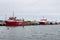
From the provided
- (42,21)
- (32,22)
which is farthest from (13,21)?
(32,22)

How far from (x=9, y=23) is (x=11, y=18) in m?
6.75

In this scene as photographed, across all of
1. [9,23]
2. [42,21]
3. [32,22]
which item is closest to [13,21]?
[9,23]

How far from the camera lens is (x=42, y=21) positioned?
16825cm

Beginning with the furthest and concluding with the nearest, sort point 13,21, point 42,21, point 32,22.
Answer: point 32,22, point 42,21, point 13,21

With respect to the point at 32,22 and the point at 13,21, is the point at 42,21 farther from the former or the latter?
the point at 13,21

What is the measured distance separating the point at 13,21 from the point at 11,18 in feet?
21.8

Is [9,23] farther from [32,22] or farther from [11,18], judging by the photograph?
[32,22]

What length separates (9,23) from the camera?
4769 inches

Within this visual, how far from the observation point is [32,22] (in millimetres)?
182750

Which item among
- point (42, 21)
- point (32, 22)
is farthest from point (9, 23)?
point (32, 22)

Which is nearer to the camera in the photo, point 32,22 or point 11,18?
point 11,18

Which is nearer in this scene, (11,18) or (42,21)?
(11,18)

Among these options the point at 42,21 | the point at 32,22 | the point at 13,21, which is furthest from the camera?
the point at 32,22

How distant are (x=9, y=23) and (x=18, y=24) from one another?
8236 mm
